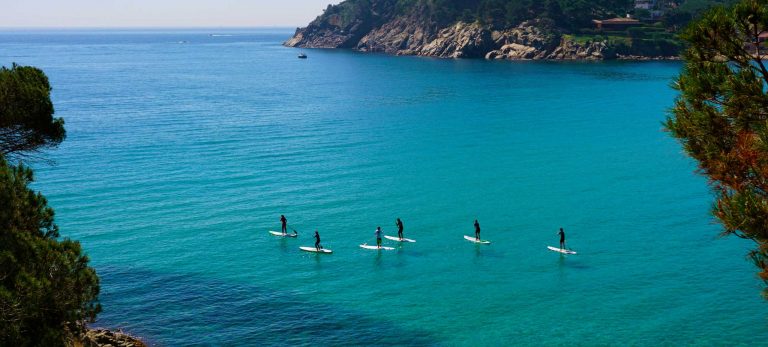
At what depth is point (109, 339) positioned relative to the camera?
30703mm

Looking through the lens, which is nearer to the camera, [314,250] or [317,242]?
[317,242]

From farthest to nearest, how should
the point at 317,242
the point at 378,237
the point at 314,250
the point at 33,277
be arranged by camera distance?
the point at 314,250 → the point at 378,237 → the point at 317,242 → the point at 33,277

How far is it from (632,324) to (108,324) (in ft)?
83.5

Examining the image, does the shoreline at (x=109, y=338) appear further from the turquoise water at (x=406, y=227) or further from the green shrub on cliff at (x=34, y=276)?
the green shrub on cliff at (x=34, y=276)

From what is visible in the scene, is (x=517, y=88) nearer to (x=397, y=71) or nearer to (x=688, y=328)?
(x=397, y=71)

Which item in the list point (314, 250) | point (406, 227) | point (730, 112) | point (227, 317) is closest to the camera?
point (730, 112)

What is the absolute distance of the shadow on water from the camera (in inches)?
1293

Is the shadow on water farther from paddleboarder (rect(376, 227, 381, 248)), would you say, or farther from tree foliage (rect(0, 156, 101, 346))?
tree foliage (rect(0, 156, 101, 346))

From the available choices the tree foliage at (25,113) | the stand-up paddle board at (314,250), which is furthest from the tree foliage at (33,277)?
the stand-up paddle board at (314,250)

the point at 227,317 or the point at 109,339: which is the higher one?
the point at 109,339

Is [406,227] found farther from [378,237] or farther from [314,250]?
[314,250]

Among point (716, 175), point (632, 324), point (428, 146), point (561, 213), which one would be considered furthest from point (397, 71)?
point (716, 175)

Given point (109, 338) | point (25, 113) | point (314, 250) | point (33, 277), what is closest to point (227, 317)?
point (109, 338)

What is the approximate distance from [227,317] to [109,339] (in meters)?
6.19
